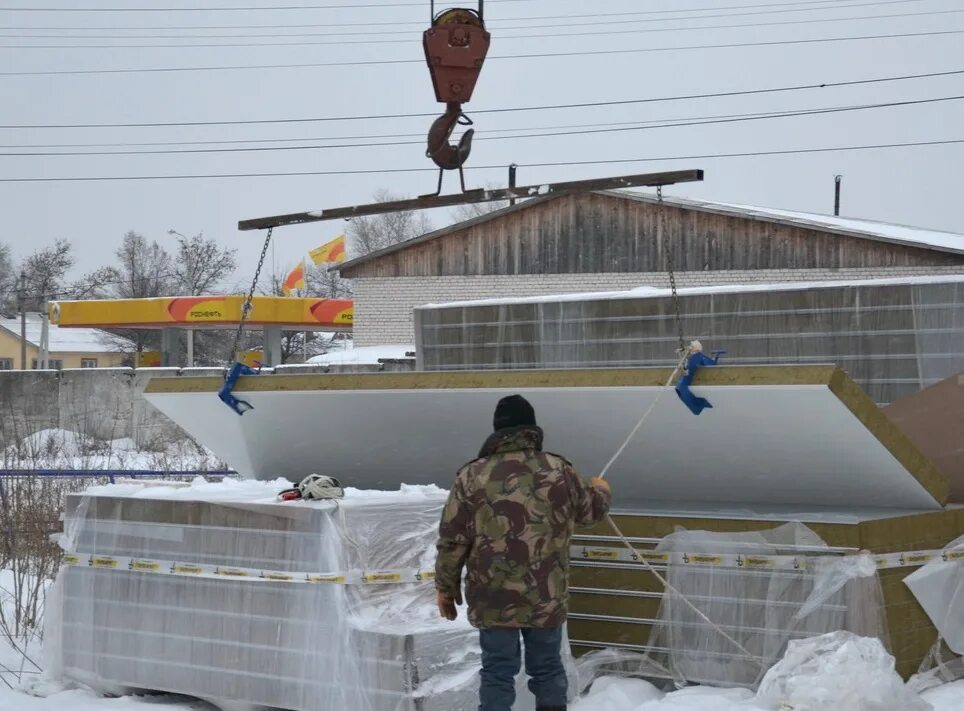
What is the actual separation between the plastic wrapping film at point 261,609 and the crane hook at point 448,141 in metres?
1.60

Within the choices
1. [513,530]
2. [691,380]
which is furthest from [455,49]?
[513,530]

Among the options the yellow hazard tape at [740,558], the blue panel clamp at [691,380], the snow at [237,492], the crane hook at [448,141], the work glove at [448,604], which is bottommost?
the work glove at [448,604]

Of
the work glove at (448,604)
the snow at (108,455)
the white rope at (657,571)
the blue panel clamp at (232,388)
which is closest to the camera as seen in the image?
the work glove at (448,604)

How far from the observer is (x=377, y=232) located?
71188 mm

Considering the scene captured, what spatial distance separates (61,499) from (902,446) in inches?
298

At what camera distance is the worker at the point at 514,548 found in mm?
4207

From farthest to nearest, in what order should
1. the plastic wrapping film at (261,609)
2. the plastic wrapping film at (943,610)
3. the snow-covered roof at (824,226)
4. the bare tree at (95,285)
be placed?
the bare tree at (95,285) < the snow-covered roof at (824,226) < the plastic wrapping film at (943,610) < the plastic wrapping film at (261,609)

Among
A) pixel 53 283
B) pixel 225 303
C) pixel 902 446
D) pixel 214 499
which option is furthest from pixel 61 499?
pixel 53 283

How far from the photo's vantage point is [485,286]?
22453 mm

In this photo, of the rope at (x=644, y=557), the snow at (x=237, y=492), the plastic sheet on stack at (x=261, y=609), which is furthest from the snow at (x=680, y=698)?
the snow at (x=237, y=492)

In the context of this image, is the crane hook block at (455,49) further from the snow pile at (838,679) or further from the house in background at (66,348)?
the house in background at (66,348)

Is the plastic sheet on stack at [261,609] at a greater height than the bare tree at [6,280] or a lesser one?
lesser

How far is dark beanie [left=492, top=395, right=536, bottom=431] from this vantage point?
436 centimetres

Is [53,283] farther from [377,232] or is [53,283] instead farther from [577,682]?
[577,682]
